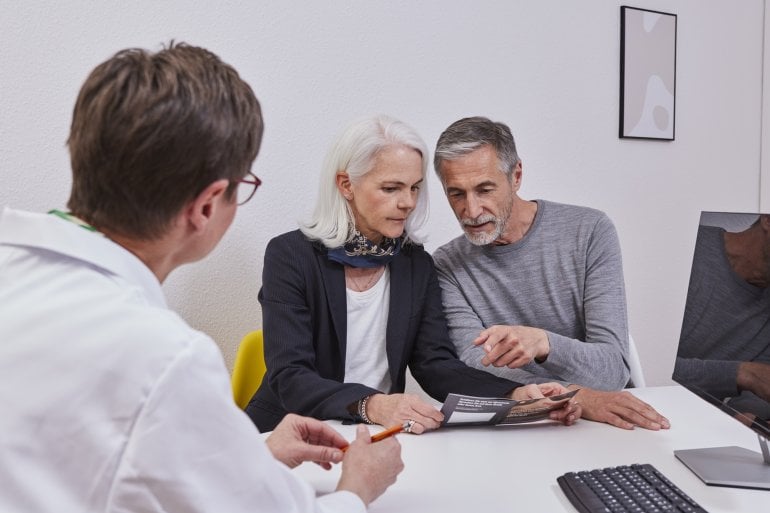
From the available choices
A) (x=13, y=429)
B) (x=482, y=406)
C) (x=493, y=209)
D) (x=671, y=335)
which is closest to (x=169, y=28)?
(x=493, y=209)

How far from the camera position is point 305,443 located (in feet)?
3.83

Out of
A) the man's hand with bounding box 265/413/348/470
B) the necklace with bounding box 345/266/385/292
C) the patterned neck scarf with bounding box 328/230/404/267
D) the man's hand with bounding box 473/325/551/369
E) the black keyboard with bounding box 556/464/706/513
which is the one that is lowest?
the black keyboard with bounding box 556/464/706/513

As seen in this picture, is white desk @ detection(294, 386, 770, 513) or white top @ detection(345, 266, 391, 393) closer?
white desk @ detection(294, 386, 770, 513)

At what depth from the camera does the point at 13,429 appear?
70 centimetres

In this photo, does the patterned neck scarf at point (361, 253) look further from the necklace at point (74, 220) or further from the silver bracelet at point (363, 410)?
the necklace at point (74, 220)

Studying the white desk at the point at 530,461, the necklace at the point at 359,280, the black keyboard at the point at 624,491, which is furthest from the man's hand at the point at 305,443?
the necklace at the point at 359,280

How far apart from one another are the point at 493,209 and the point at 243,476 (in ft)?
4.58

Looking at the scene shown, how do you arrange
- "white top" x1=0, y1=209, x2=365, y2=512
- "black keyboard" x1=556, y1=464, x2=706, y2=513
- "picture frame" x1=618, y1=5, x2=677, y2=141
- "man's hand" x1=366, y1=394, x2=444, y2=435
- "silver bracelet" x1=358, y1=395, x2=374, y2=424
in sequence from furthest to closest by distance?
1. "picture frame" x1=618, y1=5, x2=677, y2=141
2. "silver bracelet" x1=358, y1=395, x2=374, y2=424
3. "man's hand" x1=366, y1=394, x2=444, y2=435
4. "black keyboard" x1=556, y1=464, x2=706, y2=513
5. "white top" x1=0, y1=209, x2=365, y2=512

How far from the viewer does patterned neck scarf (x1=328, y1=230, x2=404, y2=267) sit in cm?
188

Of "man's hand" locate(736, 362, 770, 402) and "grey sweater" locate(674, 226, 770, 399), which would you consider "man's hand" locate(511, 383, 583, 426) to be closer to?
"grey sweater" locate(674, 226, 770, 399)

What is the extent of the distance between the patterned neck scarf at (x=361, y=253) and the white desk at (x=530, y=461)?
51 centimetres

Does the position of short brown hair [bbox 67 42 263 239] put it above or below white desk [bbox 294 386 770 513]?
above

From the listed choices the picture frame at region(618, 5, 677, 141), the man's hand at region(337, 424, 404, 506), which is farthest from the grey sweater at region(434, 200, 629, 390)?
the picture frame at region(618, 5, 677, 141)

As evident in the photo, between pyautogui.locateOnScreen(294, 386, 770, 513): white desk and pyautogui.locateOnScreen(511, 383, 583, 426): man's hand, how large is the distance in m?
0.02
